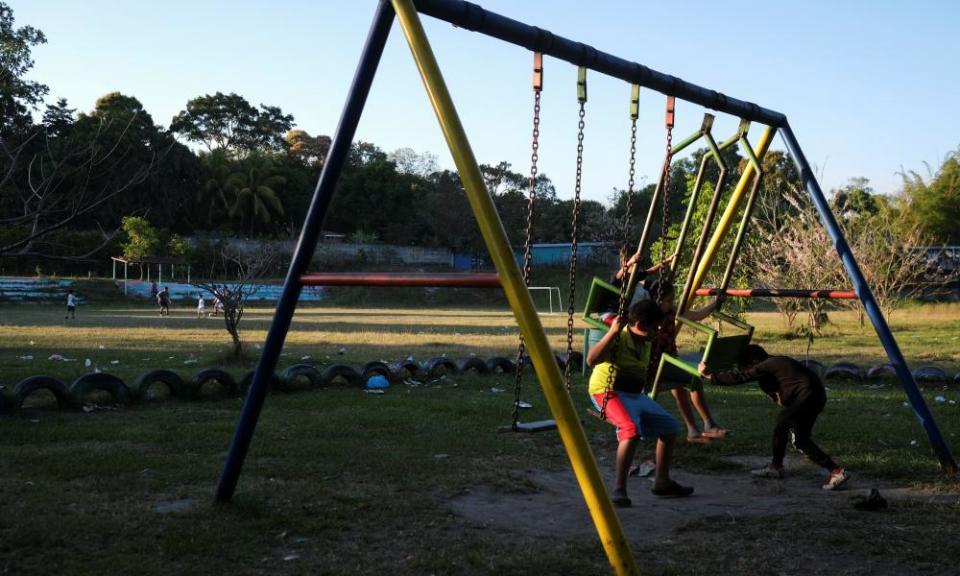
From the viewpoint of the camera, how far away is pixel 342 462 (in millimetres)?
7125

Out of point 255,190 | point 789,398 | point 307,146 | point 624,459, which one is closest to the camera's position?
point 624,459

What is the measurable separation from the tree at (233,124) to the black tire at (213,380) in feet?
225

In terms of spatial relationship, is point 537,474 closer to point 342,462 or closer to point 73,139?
point 342,462

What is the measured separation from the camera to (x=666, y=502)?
20.3 feet

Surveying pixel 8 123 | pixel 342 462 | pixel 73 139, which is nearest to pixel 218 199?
pixel 8 123

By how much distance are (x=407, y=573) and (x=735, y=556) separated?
1844mm

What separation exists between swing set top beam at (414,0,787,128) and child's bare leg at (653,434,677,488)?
106 inches

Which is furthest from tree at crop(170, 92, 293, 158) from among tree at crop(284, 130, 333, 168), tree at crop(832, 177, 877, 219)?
tree at crop(832, 177, 877, 219)

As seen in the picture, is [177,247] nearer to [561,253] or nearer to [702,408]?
[561,253]

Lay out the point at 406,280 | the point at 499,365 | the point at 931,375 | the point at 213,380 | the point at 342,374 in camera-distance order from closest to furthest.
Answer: the point at 406,280
the point at 213,380
the point at 342,374
the point at 931,375
the point at 499,365

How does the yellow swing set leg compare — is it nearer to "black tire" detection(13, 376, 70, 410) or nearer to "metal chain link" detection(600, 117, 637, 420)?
"metal chain link" detection(600, 117, 637, 420)

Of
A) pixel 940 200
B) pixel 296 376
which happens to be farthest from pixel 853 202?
pixel 296 376

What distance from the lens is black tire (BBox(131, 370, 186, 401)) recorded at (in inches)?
393

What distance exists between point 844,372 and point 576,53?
1000 cm
